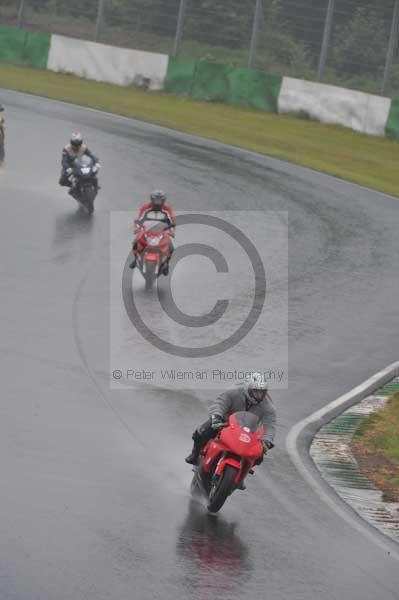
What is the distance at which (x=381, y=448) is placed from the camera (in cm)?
1487

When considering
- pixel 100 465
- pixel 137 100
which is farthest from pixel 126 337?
pixel 137 100

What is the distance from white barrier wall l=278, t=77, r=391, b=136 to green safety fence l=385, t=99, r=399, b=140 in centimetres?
13

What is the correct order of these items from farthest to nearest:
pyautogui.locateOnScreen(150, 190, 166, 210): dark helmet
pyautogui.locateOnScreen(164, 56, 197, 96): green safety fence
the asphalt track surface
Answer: pyautogui.locateOnScreen(164, 56, 197, 96): green safety fence
pyautogui.locateOnScreen(150, 190, 166, 210): dark helmet
the asphalt track surface

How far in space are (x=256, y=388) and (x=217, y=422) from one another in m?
0.53

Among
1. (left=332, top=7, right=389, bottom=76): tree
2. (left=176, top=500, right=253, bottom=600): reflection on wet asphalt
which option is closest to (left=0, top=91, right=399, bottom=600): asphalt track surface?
(left=176, top=500, right=253, bottom=600): reflection on wet asphalt

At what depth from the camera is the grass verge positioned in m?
13.6

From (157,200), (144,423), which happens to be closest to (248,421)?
(144,423)

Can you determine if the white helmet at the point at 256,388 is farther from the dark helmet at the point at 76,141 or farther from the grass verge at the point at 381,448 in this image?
the dark helmet at the point at 76,141

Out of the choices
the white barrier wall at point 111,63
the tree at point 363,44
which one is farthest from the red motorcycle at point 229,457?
the white barrier wall at point 111,63

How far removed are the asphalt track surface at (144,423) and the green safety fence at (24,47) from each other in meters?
17.7

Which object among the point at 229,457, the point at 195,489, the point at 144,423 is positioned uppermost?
the point at 229,457

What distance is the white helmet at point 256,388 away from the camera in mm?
11539

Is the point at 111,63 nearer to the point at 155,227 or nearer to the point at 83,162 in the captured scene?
the point at 83,162

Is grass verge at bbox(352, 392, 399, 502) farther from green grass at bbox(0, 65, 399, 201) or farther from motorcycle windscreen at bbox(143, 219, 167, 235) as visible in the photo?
green grass at bbox(0, 65, 399, 201)
